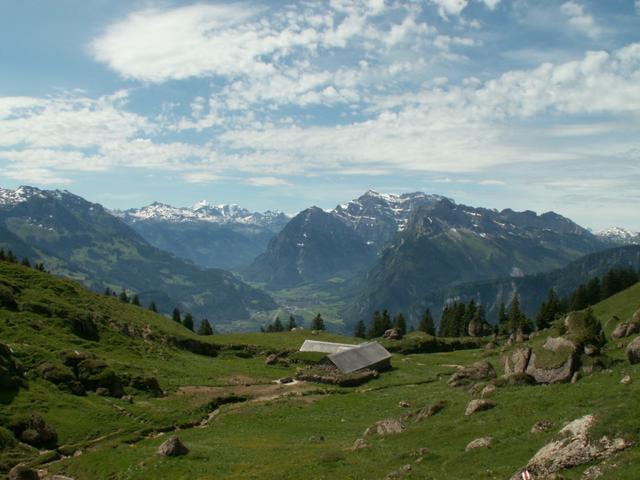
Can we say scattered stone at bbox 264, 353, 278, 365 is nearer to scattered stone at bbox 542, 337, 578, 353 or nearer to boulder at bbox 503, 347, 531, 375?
boulder at bbox 503, 347, 531, 375

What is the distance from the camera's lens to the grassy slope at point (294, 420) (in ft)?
91.7

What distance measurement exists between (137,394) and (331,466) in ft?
123

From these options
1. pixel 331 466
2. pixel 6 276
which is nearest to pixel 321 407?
pixel 331 466

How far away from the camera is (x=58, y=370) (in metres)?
56.5

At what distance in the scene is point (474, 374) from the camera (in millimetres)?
62562

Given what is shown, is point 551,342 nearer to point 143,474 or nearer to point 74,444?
point 143,474

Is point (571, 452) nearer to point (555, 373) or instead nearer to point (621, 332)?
point (555, 373)

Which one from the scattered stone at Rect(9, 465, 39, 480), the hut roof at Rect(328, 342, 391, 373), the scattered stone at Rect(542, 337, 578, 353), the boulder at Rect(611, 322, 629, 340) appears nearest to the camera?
the scattered stone at Rect(9, 465, 39, 480)


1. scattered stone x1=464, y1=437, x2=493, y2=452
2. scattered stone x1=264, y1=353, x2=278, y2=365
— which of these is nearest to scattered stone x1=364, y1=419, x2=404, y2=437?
scattered stone x1=464, y1=437, x2=493, y2=452

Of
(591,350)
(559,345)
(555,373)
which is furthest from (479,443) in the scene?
(591,350)

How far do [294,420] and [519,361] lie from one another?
23.2 m

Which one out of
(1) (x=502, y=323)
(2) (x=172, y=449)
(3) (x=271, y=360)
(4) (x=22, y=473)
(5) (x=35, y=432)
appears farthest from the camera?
(1) (x=502, y=323)

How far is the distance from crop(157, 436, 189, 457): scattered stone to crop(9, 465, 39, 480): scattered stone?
8.54 metres

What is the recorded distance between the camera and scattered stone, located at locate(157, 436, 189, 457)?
37.9 meters
